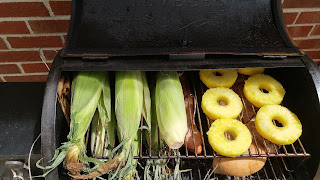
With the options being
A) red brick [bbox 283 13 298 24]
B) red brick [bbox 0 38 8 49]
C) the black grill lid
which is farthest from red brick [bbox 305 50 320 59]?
red brick [bbox 0 38 8 49]

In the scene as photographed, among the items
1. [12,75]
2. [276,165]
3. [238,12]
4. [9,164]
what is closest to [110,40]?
[238,12]

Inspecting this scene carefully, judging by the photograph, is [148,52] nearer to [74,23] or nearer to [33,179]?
[74,23]

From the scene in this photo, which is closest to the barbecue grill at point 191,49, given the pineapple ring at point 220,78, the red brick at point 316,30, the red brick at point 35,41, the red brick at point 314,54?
the pineapple ring at point 220,78

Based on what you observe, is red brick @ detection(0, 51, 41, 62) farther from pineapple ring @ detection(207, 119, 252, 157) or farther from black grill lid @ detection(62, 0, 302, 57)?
pineapple ring @ detection(207, 119, 252, 157)

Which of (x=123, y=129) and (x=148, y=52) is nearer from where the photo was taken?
(x=148, y=52)

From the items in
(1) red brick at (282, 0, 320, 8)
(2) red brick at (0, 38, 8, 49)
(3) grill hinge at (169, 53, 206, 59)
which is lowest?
(3) grill hinge at (169, 53, 206, 59)

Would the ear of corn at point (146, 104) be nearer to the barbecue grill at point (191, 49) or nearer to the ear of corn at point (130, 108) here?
the ear of corn at point (130, 108)
